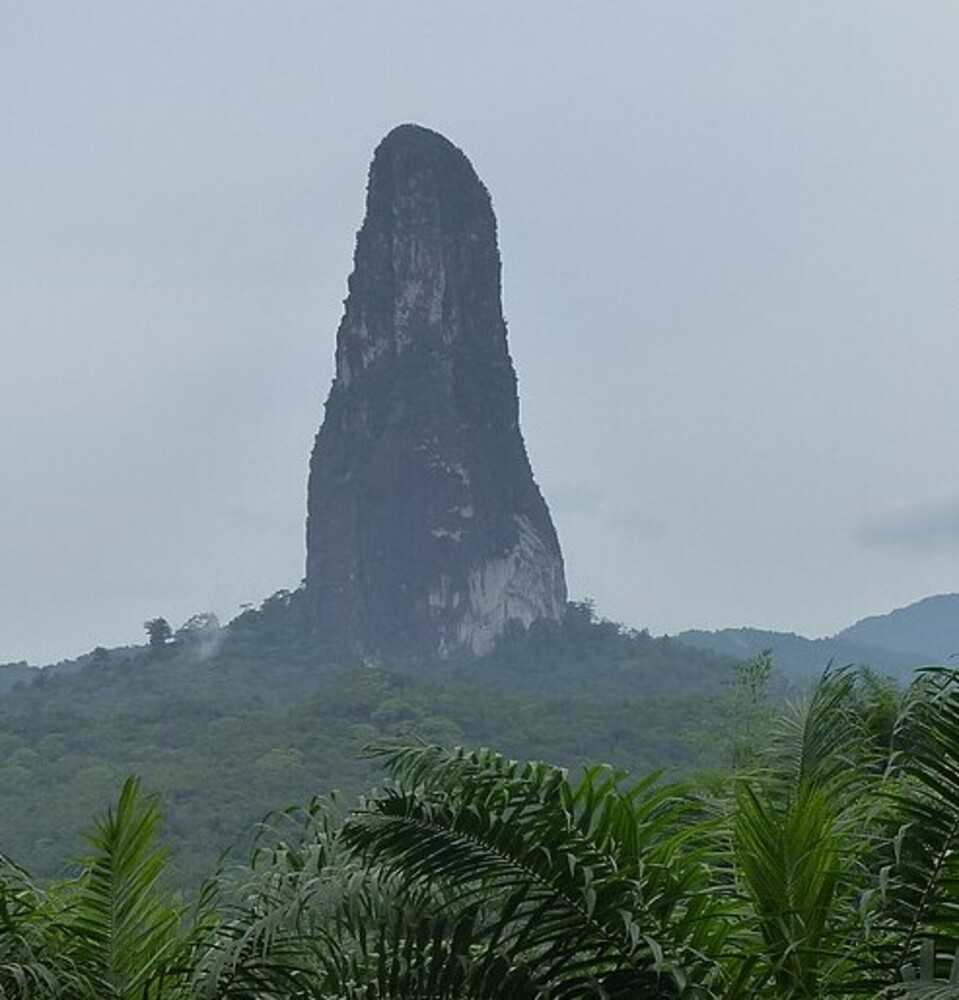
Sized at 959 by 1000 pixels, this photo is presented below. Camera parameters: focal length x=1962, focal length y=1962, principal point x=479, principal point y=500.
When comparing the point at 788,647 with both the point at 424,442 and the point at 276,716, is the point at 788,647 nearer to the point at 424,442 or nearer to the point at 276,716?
the point at 424,442

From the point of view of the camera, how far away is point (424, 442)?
282 ft

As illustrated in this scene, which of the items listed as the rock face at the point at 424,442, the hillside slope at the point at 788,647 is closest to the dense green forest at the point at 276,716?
the rock face at the point at 424,442

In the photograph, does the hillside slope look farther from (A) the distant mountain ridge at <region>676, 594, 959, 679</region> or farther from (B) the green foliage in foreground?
(B) the green foliage in foreground

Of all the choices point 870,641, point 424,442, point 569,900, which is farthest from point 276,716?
point 870,641

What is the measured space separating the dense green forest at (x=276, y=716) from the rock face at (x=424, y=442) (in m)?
2.83

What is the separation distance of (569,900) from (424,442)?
82.5 metres

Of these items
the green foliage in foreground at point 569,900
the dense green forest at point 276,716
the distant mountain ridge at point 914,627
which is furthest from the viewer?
the distant mountain ridge at point 914,627

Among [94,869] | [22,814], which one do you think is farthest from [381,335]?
[94,869]

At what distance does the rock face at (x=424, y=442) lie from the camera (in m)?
85.0

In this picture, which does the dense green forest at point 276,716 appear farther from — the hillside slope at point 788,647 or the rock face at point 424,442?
the hillside slope at point 788,647

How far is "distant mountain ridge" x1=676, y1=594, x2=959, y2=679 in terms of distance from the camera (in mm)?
90750

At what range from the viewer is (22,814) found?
3941 cm

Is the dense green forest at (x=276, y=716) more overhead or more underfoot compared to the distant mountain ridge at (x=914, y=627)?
more underfoot

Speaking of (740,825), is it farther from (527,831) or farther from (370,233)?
(370,233)
